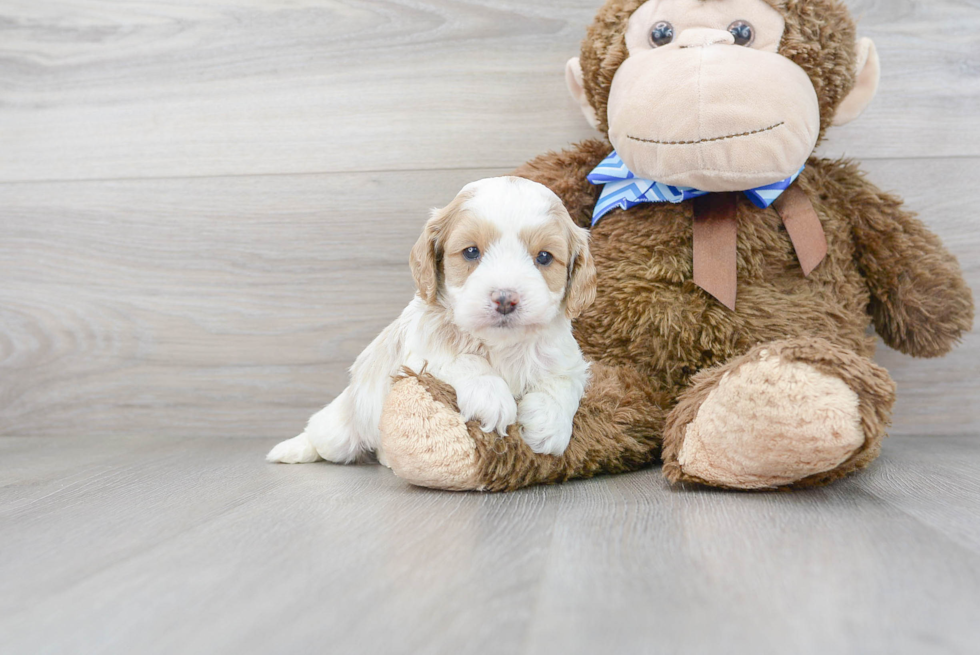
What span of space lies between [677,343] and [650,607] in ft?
2.24

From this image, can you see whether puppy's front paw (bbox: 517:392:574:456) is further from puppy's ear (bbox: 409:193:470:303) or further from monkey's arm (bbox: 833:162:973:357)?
monkey's arm (bbox: 833:162:973:357)

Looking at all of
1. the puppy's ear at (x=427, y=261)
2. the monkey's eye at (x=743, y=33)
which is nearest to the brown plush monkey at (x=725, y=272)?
the monkey's eye at (x=743, y=33)

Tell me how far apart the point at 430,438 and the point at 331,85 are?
0.94m

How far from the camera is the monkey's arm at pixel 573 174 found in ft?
4.38

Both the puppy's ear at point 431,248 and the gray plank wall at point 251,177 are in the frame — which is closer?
the puppy's ear at point 431,248

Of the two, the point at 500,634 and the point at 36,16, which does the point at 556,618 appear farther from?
the point at 36,16

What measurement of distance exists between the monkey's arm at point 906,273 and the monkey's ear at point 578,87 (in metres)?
0.46

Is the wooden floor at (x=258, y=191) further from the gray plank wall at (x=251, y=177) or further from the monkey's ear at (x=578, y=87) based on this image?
the monkey's ear at (x=578, y=87)

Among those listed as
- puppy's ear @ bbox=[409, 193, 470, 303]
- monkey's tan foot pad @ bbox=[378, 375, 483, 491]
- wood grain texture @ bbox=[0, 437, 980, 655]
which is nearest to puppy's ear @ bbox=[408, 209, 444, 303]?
puppy's ear @ bbox=[409, 193, 470, 303]

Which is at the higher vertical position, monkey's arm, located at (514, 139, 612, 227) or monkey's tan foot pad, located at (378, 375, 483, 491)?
monkey's arm, located at (514, 139, 612, 227)

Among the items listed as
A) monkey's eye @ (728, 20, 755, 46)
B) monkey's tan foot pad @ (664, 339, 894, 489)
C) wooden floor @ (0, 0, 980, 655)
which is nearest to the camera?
monkey's tan foot pad @ (664, 339, 894, 489)

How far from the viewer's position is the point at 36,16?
1.66m

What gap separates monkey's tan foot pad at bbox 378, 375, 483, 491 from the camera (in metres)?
1.00

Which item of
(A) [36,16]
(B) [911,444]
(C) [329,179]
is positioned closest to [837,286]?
(B) [911,444]
